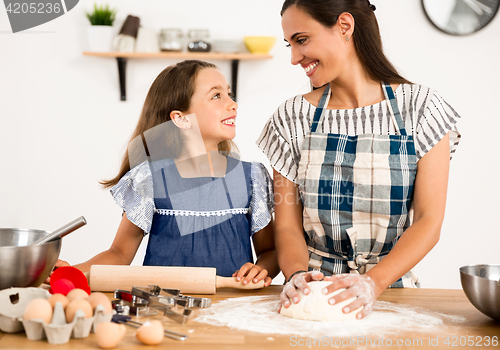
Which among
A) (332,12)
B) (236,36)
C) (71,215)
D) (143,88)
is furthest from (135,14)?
(332,12)

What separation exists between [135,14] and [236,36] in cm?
58

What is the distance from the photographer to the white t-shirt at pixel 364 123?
1.12 meters

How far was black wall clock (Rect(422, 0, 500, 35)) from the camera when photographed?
2.49m

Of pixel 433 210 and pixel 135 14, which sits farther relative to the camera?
pixel 135 14

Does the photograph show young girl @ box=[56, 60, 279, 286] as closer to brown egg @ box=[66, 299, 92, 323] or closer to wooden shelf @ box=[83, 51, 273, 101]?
brown egg @ box=[66, 299, 92, 323]

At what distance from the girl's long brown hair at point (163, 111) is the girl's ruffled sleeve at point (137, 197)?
0.10m

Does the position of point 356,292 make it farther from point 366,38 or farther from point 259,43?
point 259,43

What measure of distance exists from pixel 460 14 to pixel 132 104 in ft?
6.24

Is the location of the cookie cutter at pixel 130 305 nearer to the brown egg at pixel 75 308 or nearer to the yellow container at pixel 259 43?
the brown egg at pixel 75 308

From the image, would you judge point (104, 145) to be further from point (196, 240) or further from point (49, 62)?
point (196, 240)

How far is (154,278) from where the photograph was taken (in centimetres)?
96

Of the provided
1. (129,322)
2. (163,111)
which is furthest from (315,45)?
(129,322)

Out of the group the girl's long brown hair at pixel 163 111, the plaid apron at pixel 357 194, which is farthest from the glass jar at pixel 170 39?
the plaid apron at pixel 357 194

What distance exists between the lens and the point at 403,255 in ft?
3.24
